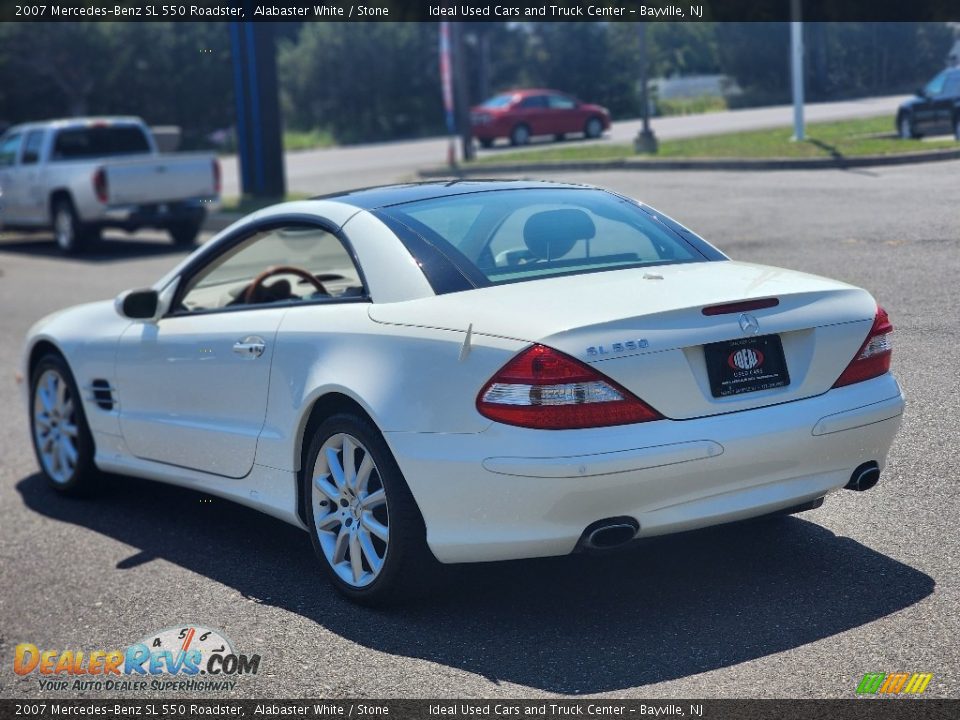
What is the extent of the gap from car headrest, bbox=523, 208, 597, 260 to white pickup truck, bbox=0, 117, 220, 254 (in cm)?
1428

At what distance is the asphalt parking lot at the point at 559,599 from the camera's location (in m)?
4.21

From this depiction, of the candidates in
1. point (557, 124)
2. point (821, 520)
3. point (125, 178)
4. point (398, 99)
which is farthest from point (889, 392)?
point (398, 99)

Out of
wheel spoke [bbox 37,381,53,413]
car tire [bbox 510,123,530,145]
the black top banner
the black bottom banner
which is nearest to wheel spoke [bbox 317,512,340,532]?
the black bottom banner

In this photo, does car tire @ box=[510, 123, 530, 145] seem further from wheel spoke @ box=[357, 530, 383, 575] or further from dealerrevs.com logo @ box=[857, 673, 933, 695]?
dealerrevs.com logo @ box=[857, 673, 933, 695]

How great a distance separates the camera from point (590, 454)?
4250 millimetres

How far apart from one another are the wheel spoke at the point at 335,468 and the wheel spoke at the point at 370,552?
0.20 metres

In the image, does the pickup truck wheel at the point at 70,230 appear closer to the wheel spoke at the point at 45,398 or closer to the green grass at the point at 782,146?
the green grass at the point at 782,146

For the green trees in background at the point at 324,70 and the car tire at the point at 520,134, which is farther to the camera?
the green trees in background at the point at 324,70

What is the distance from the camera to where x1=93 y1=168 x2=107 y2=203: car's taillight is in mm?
20031

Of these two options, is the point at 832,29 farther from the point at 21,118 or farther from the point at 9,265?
the point at 21,118

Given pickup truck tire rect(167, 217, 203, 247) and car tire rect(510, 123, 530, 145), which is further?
car tire rect(510, 123, 530, 145)

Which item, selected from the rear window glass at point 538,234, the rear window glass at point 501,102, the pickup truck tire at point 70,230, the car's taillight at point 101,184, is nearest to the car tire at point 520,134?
the rear window glass at point 501,102

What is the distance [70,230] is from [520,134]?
1807 centimetres

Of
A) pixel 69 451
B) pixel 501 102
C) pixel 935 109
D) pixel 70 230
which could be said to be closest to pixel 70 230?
pixel 70 230
